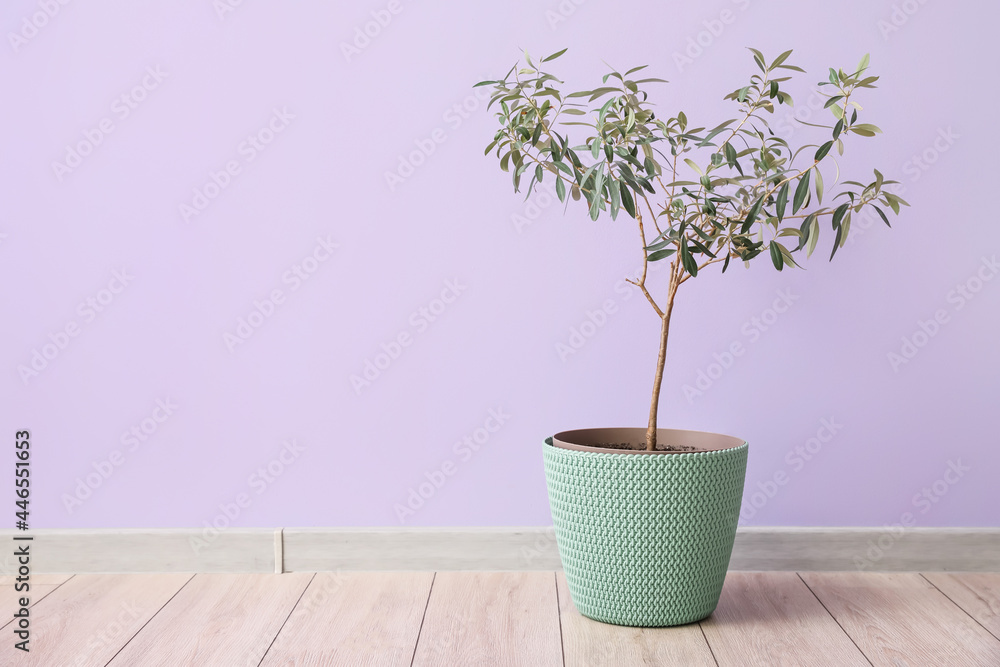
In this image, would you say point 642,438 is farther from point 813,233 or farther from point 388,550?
point 388,550

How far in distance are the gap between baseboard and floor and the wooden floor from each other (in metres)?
0.02

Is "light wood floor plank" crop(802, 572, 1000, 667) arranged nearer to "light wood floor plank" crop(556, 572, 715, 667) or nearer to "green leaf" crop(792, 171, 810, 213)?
"light wood floor plank" crop(556, 572, 715, 667)

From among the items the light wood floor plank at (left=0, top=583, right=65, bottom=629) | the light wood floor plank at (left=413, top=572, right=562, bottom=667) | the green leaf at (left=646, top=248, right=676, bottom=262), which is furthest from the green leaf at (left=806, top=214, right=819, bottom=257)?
the light wood floor plank at (left=0, top=583, right=65, bottom=629)

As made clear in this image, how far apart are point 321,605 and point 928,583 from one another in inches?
48.2

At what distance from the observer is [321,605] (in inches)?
59.6

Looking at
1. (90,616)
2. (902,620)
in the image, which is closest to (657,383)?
(902,620)

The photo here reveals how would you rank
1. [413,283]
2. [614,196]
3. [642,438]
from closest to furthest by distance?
[614,196], [642,438], [413,283]

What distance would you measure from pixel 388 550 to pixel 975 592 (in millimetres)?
1187

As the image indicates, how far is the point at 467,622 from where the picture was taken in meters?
1.43

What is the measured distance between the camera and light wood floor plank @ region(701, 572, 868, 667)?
1288mm

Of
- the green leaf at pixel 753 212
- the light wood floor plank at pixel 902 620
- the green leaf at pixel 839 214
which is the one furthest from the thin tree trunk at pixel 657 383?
the light wood floor plank at pixel 902 620

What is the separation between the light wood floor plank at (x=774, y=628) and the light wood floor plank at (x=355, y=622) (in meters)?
0.54

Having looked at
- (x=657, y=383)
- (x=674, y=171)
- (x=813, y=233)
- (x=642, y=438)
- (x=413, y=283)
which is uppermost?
(x=674, y=171)

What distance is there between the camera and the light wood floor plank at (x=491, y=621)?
1294 mm
